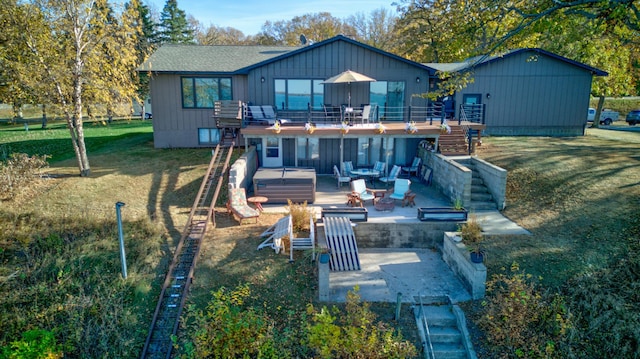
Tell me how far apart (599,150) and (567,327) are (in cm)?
1200

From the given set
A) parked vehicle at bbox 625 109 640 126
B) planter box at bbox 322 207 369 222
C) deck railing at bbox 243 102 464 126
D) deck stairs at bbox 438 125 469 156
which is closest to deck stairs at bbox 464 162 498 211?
deck stairs at bbox 438 125 469 156

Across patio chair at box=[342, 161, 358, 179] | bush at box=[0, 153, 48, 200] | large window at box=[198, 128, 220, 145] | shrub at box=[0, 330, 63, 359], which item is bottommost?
shrub at box=[0, 330, 63, 359]

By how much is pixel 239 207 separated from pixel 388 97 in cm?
932

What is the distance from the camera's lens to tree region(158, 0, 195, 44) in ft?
139

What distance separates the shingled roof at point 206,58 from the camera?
18.2 meters

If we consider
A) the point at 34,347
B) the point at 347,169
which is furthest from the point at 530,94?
the point at 34,347

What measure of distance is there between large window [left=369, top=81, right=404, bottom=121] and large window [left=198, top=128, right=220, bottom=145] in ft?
24.9

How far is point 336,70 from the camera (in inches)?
693

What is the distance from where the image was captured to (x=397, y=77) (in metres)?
17.8

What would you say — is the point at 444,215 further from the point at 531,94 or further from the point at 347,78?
the point at 531,94

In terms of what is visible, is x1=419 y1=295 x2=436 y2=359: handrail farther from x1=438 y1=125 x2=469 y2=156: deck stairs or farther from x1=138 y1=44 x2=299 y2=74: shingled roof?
x1=138 y1=44 x2=299 y2=74: shingled roof

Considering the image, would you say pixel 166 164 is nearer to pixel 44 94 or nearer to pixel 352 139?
pixel 44 94

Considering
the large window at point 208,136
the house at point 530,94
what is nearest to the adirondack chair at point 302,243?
the large window at point 208,136

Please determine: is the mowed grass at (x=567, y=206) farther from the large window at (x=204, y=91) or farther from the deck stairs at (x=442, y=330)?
the large window at (x=204, y=91)
